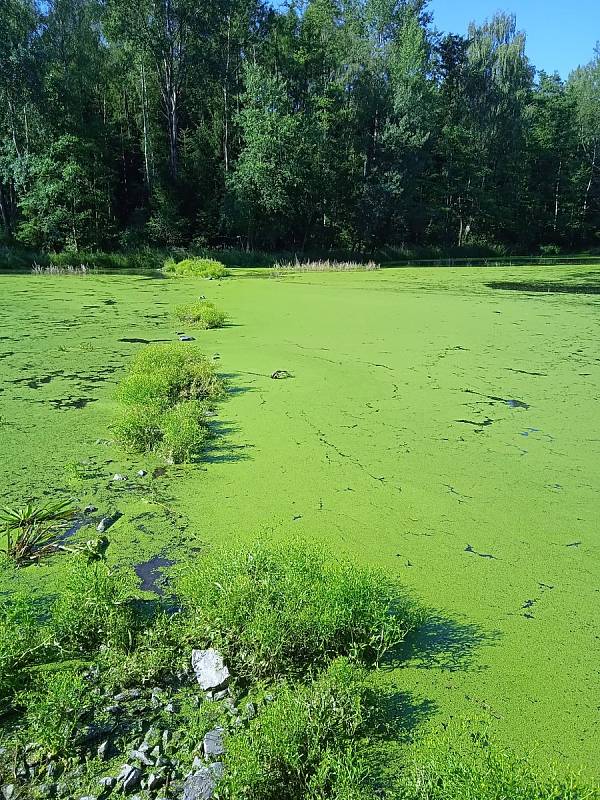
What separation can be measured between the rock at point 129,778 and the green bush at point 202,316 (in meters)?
5.09

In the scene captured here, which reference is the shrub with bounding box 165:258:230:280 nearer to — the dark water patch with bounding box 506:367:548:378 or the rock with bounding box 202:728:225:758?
the dark water patch with bounding box 506:367:548:378

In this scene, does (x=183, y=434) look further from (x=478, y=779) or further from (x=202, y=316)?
(x=202, y=316)

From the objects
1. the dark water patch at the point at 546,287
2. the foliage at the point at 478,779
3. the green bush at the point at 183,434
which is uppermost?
the dark water patch at the point at 546,287

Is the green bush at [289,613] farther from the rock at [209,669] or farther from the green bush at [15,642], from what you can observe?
the green bush at [15,642]

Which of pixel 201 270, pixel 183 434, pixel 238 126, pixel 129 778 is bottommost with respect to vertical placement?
pixel 129 778

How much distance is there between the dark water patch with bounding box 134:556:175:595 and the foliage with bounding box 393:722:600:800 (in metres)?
0.96

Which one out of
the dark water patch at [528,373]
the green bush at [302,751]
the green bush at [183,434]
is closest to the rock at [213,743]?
the green bush at [302,751]

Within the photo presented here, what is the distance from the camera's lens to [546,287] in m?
10.3

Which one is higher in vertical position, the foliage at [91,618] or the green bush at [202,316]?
the green bush at [202,316]

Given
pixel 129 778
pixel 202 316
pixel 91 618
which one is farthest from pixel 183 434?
pixel 202 316

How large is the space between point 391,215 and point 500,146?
23.0 feet

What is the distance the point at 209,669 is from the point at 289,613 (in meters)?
0.25

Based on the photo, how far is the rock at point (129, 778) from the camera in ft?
4.05

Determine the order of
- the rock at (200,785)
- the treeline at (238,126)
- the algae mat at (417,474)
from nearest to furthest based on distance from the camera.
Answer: the rock at (200,785) < the algae mat at (417,474) < the treeline at (238,126)
